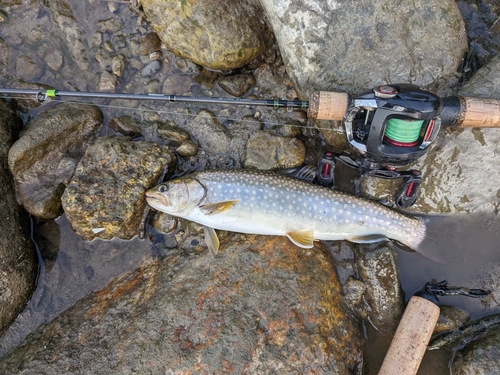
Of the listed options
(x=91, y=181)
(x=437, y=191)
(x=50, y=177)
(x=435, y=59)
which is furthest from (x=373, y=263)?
(x=50, y=177)

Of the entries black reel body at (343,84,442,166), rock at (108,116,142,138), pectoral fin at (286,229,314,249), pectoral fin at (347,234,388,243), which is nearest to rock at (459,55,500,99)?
black reel body at (343,84,442,166)

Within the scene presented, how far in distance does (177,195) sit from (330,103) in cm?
161

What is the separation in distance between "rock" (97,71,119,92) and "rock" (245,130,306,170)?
1660mm

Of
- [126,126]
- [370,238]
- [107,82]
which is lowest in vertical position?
[370,238]

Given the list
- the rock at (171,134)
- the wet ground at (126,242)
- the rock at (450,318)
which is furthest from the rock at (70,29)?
the rock at (450,318)

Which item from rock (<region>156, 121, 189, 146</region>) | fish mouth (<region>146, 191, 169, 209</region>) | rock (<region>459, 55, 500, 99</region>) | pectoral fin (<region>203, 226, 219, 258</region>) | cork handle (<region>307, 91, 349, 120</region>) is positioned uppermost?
rock (<region>459, 55, 500, 99</region>)

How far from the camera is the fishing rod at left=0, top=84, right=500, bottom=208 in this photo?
2461mm

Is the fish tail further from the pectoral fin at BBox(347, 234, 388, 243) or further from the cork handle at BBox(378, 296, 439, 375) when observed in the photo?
the cork handle at BBox(378, 296, 439, 375)

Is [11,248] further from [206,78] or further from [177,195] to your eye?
[206,78]

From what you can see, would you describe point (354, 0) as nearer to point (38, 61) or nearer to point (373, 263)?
point (373, 263)

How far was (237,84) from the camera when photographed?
143 inches

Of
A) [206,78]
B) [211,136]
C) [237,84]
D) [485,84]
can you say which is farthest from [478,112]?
[206,78]

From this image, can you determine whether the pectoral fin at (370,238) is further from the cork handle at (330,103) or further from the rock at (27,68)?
the rock at (27,68)

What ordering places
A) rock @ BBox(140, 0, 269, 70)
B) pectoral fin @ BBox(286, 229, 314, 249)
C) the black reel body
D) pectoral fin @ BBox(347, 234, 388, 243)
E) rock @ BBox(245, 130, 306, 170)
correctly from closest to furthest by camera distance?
the black reel body, pectoral fin @ BBox(286, 229, 314, 249), pectoral fin @ BBox(347, 234, 388, 243), rock @ BBox(140, 0, 269, 70), rock @ BBox(245, 130, 306, 170)
